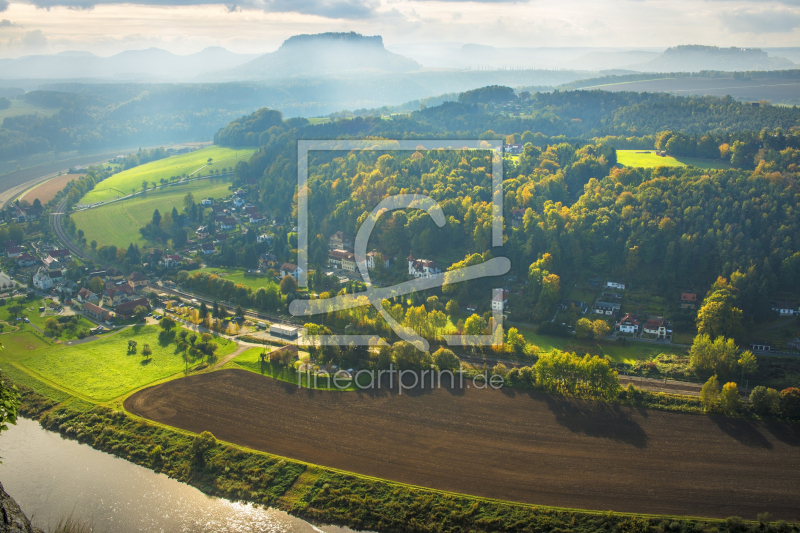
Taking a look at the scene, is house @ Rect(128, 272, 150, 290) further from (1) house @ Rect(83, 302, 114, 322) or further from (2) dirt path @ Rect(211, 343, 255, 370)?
(2) dirt path @ Rect(211, 343, 255, 370)

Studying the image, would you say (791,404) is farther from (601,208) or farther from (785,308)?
(601,208)

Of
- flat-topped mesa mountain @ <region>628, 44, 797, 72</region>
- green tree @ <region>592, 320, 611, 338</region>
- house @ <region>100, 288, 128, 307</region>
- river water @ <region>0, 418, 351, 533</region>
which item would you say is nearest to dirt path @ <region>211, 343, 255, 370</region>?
river water @ <region>0, 418, 351, 533</region>

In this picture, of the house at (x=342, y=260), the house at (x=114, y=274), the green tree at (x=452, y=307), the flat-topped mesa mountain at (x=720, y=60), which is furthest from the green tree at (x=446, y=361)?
the flat-topped mesa mountain at (x=720, y=60)

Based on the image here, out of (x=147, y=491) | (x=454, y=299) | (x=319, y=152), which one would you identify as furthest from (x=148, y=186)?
(x=147, y=491)

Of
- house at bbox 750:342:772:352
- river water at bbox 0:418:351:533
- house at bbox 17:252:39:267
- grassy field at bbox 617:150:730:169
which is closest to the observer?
river water at bbox 0:418:351:533

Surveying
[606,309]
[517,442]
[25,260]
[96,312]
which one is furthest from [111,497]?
[25,260]
